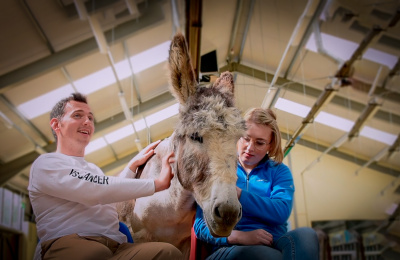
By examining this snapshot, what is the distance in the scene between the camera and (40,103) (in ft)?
5.47

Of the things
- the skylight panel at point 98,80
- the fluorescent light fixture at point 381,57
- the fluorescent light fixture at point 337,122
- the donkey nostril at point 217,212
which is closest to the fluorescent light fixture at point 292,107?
the fluorescent light fixture at point 337,122

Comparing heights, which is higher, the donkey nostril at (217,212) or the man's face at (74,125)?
the man's face at (74,125)

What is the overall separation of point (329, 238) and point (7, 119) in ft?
5.80

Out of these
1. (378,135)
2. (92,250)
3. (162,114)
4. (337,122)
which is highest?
(162,114)

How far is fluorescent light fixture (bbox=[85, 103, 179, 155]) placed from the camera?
141 centimetres

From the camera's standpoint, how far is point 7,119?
1.76 meters

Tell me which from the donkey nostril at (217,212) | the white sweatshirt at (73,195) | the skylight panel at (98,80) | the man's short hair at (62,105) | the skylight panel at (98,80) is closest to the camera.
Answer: the donkey nostril at (217,212)

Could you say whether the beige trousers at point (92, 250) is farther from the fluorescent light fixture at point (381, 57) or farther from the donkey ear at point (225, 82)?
the fluorescent light fixture at point (381, 57)

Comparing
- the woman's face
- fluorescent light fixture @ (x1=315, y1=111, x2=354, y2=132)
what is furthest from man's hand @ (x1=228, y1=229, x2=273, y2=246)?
fluorescent light fixture @ (x1=315, y1=111, x2=354, y2=132)

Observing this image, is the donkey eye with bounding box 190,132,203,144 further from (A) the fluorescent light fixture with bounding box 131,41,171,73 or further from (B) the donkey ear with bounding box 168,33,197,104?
(A) the fluorescent light fixture with bounding box 131,41,171,73

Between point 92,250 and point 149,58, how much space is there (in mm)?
1049

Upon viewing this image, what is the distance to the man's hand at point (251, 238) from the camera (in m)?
1.14

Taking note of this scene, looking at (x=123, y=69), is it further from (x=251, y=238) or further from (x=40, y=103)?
(x=251, y=238)

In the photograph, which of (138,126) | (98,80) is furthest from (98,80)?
(138,126)
